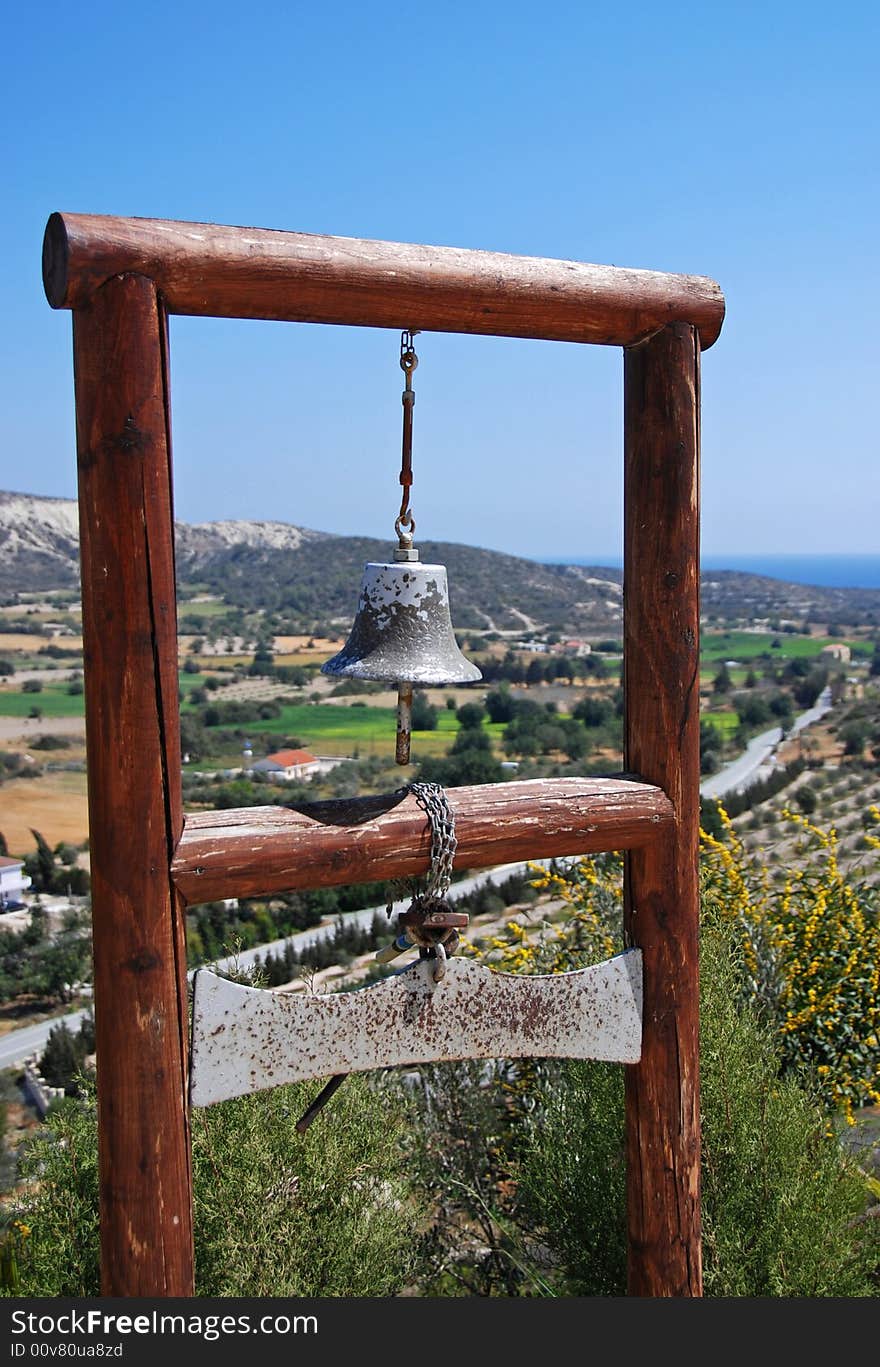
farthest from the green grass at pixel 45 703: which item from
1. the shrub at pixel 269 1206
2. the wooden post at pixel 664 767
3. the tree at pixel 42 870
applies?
the wooden post at pixel 664 767

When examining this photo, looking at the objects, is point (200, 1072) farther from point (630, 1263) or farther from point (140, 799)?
point (630, 1263)

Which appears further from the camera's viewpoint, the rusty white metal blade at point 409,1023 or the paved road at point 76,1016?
the paved road at point 76,1016

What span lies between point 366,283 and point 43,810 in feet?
139

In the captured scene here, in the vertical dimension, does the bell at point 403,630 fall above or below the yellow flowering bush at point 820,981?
above

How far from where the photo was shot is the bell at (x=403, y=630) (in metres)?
2.84

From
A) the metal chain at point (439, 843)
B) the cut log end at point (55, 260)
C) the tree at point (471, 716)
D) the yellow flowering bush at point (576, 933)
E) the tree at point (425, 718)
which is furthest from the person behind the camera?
the tree at point (471, 716)

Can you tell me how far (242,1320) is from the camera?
2627 mm

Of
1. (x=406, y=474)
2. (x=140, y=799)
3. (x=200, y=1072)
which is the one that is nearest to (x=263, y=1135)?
(x=200, y=1072)

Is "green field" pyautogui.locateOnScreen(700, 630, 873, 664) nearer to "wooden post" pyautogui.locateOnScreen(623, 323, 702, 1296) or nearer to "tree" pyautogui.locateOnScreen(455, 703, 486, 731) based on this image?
"tree" pyautogui.locateOnScreen(455, 703, 486, 731)

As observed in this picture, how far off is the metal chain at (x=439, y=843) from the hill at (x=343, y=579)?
46.4 meters

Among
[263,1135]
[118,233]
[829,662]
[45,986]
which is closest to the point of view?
[118,233]

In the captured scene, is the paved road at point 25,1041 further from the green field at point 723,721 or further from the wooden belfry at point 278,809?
the green field at point 723,721

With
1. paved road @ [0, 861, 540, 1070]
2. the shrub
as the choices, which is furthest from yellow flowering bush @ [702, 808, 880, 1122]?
paved road @ [0, 861, 540, 1070]

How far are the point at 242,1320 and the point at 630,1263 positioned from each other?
42.3 inches
